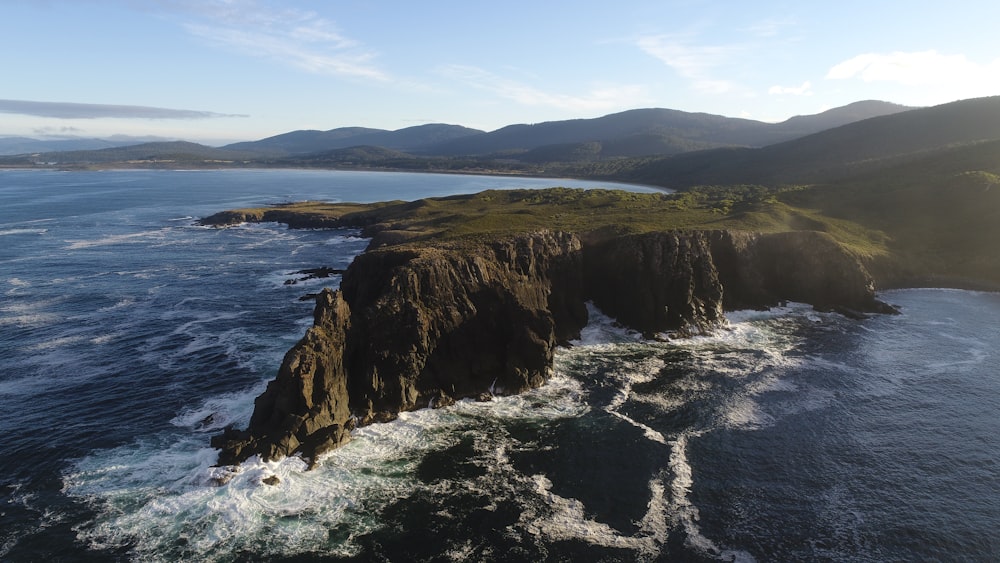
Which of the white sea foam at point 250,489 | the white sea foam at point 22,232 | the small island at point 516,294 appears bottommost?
the white sea foam at point 250,489

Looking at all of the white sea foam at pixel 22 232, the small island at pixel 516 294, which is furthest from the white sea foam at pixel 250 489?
the white sea foam at pixel 22 232

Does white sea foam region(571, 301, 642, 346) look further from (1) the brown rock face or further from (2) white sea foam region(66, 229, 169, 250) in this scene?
(2) white sea foam region(66, 229, 169, 250)

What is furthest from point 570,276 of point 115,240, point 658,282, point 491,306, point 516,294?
point 115,240

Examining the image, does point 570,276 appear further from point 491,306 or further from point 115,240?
point 115,240

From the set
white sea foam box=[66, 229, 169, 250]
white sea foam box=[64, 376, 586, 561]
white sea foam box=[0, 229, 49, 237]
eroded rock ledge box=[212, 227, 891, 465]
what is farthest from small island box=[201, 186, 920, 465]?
white sea foam box=[0, 229, 49, 237]

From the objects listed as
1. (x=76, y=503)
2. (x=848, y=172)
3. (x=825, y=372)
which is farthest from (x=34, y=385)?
(x=848, y=172)

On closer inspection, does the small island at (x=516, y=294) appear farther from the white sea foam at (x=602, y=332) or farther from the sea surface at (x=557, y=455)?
the sea surface at (x=557, y=455)
